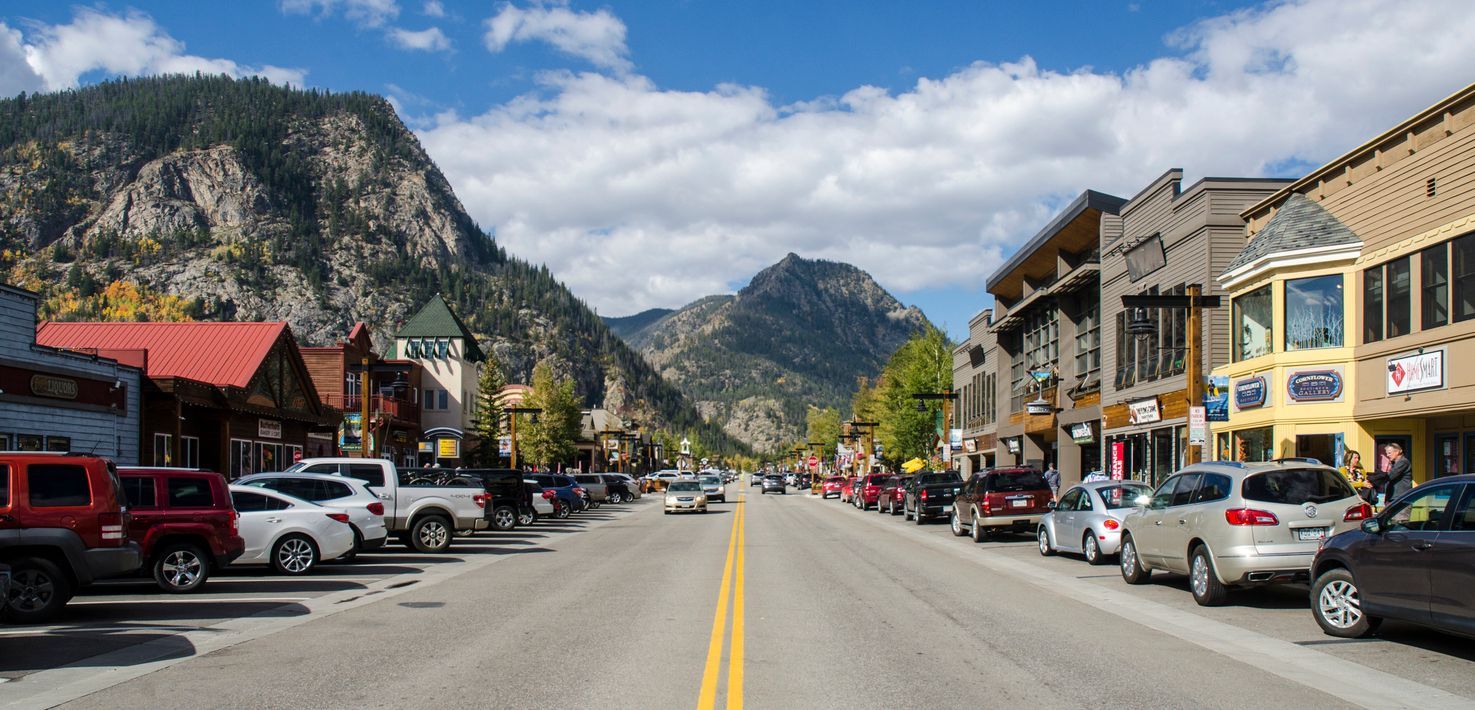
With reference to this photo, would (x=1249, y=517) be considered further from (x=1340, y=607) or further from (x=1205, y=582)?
(x=1340, y=607)

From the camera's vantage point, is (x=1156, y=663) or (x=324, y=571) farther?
(x=324, y=571)

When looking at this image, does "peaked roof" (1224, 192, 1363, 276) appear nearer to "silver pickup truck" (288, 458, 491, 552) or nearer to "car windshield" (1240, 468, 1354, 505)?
"car windshield" (1240, 468, 1354, 505)

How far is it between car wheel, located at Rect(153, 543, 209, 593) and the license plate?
14.0 meters

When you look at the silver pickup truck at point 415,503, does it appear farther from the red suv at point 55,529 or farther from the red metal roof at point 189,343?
the red metal roof at point 189,343

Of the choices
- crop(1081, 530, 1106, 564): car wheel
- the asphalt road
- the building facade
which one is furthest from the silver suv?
the building facade

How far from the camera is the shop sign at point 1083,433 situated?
4137cm

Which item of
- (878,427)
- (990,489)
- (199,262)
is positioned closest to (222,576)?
(990,489)

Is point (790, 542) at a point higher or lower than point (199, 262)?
lower

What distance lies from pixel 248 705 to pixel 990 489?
2125cm

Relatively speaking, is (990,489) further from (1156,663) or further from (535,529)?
(1156,663)

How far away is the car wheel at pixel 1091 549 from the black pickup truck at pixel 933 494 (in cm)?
1418

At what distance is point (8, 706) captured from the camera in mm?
8094

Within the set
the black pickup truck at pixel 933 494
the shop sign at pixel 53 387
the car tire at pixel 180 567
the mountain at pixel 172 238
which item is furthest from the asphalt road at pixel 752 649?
the mountain at pixel 172 238

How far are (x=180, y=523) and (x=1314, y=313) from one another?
21060 mm
